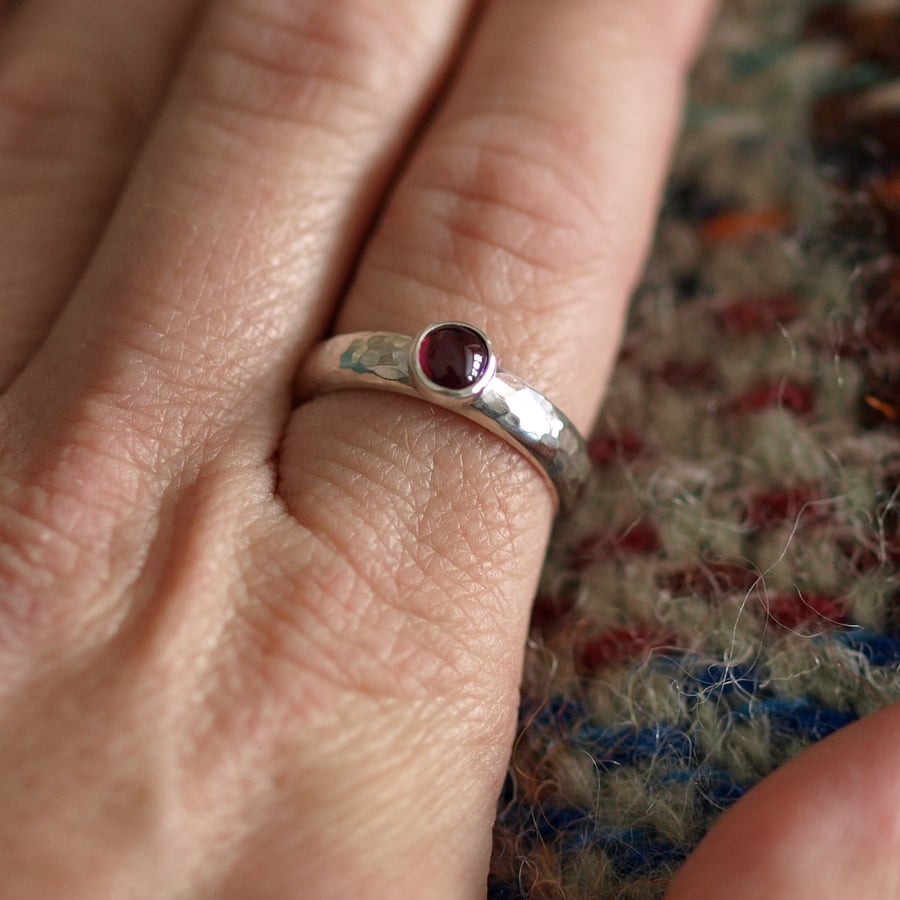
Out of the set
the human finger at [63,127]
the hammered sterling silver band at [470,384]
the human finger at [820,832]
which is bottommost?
the human finger at [820,832]

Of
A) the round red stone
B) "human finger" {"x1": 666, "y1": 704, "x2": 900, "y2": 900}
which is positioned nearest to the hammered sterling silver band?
the round red stone

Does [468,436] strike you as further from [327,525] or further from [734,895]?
[734,895]

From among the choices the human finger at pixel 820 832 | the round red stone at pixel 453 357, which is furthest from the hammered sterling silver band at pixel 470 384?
the human finger at pixel 820 832

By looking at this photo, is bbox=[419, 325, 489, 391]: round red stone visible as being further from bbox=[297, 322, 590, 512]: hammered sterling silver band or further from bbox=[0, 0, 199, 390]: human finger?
bbox=[0, 0, 199, 390]: human finger

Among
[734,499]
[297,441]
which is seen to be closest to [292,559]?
[297,441]

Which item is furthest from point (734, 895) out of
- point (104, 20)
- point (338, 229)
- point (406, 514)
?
point (104, 20)

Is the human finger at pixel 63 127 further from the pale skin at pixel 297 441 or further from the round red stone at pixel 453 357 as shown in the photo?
the round red stone at pixel 453 357

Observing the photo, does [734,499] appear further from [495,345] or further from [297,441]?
[297,441]
